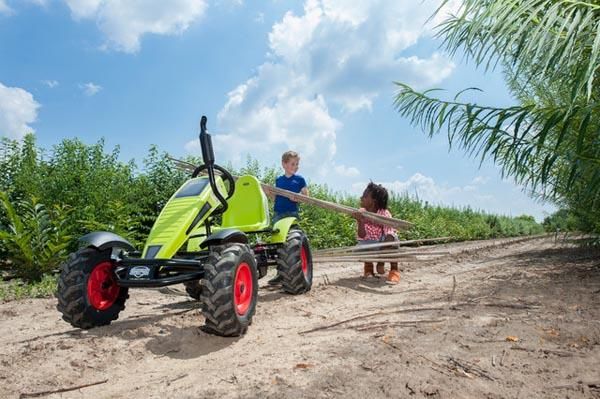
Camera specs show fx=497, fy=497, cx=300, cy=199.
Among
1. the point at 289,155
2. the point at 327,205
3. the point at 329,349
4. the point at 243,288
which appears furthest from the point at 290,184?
the point at 329,349

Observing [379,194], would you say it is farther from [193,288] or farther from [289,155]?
[193,288]

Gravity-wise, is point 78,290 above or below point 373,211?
below

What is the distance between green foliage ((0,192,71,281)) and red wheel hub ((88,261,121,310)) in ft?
9.83

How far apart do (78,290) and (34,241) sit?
11.7 feet

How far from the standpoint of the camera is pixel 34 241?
6508mm

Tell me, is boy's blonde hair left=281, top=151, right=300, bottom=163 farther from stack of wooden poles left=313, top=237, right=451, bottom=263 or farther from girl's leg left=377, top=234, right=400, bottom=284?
girl's leg left=377, top=234, right=400, bottom=284

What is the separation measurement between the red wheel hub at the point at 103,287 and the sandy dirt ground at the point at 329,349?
0.21 meters

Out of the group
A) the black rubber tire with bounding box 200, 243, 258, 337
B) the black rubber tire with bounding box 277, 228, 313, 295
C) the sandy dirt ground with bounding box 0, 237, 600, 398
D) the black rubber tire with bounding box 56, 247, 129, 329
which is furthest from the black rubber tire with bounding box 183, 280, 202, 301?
the black rubber tire with bounding box 200, 243, 258, 337

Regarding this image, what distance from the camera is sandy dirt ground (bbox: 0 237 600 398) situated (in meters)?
2.53

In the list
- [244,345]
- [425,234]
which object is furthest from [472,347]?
[425,234]

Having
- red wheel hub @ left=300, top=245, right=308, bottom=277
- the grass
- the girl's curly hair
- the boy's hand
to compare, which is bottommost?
the grass

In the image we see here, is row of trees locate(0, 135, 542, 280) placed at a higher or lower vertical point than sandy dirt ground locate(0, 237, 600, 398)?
higher

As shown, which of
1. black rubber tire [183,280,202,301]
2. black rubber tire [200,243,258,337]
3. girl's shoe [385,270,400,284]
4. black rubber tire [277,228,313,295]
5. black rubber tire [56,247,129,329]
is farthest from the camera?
girl's shoe [385,270,400,284]

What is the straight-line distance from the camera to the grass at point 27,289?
562cm
